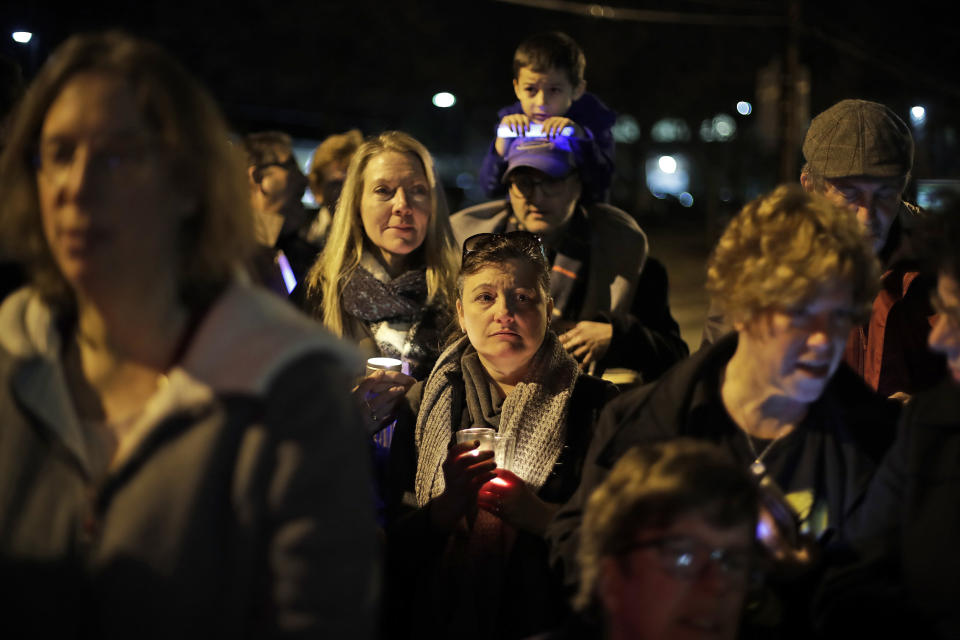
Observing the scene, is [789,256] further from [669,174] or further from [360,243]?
[669,174]

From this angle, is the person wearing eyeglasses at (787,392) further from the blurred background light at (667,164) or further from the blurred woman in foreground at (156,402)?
the blurred background light at (667,164)

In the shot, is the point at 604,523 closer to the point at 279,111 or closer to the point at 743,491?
the point at 743,491

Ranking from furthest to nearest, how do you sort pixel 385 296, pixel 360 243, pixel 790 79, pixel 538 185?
pixel 790 79
pixel 538 185
pixel 360 243
pixel 385 296

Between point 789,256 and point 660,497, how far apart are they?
28.5 inches

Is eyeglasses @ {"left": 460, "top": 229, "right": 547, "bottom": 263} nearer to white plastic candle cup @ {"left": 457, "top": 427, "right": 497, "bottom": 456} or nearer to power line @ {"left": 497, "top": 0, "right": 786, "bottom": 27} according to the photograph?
white plastic candle cup @ {"left": 457, "top": 427, "right": 497, "bottom": 456}

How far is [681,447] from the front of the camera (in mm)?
2303

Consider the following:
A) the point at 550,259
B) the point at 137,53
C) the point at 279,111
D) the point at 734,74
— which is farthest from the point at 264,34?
the point at 137,53

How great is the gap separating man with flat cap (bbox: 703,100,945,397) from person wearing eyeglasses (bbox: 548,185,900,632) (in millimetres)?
869

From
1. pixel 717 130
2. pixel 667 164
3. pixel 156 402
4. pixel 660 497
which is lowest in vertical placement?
pixel 660 497

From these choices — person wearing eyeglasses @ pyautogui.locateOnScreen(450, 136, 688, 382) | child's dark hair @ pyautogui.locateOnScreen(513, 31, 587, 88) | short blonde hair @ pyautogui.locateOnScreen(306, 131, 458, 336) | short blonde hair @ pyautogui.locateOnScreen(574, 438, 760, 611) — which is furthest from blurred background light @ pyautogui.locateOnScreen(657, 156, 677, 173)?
short blonde hair @ pyautogui.locateOnScreen(574, 438, 760, 611)

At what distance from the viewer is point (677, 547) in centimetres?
218

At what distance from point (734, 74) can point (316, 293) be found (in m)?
29.5

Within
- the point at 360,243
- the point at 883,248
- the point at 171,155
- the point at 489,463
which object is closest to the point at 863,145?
the point at 883,248

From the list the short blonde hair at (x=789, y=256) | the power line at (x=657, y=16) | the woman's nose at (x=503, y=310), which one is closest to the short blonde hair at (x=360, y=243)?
the woman's nose at (x=503, y=310)
